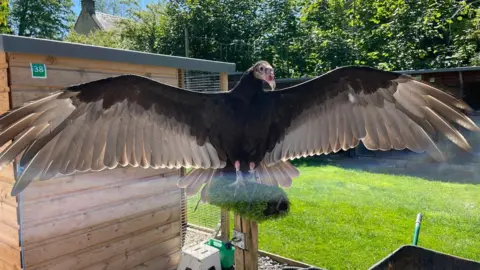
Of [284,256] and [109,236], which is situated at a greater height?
[109,236]

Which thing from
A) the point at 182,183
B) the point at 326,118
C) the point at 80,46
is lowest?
the point at 182,183

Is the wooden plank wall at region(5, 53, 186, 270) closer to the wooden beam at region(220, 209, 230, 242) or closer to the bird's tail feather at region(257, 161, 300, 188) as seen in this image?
the wooden beam at region(220, 209, 230, 242)

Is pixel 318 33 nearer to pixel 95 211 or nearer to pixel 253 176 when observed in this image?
pixel 95 211

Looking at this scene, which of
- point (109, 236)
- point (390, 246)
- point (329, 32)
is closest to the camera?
point (109, 236)

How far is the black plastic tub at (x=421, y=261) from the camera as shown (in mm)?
2048

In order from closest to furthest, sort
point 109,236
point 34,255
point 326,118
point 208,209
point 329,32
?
point 326,118
point 34,255
point 109,236
point 208,209
point 329,32

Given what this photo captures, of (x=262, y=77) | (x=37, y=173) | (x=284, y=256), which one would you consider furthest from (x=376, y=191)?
(x=37, y=173)

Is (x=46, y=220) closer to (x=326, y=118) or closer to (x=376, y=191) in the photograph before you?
(x=326, y=118)

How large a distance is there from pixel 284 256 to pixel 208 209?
1.13m

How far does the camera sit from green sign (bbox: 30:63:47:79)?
7.99ft

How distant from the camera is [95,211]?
284cm

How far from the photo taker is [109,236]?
9.78 feet

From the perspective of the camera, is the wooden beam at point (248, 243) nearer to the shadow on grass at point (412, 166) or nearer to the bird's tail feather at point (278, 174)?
the bird's tail feather at point (278, 174)

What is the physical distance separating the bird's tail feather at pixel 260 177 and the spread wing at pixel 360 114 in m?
0.06
